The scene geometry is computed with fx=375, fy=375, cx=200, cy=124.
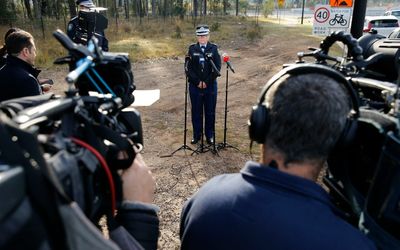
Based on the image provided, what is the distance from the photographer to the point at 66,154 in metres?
0.91

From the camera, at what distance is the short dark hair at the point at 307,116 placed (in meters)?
1.19

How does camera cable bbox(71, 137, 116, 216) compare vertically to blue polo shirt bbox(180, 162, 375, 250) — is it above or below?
above

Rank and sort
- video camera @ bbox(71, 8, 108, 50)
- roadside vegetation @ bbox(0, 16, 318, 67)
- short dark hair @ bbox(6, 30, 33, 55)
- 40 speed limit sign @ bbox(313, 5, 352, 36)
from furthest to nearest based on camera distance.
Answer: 1. roadside vegetation @ bbox(0, 16, 318, 67)
2. 40 speed limit sign @ bbox(313, 5, 352, 36)
3. video camera @ bbox(71, 8, 108, 50)
4. short dark hair @ bbox(6, 30, 33, 55)

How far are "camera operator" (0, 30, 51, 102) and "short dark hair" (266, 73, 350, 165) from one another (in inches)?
122

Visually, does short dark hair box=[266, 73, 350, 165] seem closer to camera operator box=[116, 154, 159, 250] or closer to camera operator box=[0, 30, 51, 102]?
camera operator box=[116, 154, 159, 250]

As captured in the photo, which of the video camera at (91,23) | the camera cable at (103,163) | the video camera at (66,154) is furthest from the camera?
the video camera at (91,23)

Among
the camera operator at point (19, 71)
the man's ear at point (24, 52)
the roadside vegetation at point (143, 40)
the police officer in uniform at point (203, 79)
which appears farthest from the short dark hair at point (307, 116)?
the roadside vegetation at point (143, 40)

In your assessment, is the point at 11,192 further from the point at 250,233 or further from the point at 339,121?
the point at 339,121

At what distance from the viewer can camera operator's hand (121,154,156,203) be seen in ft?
4.10

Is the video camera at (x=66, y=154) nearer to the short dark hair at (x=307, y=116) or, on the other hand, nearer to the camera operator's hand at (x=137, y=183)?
the camera operator's hand at (x=137, y=183)

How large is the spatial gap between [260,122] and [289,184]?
0.23 m

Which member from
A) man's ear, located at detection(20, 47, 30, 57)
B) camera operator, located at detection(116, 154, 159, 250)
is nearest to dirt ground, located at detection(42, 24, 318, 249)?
man's ear, located at detection(20, 47, 30, 57)

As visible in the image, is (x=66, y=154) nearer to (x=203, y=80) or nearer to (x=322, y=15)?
(x=203, y=80)

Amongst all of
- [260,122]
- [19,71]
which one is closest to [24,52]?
[19,71]
